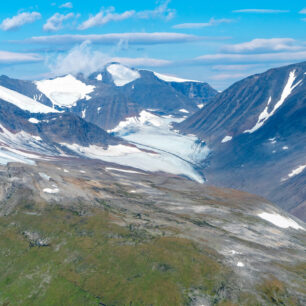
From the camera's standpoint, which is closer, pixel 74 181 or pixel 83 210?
pixel 83 210

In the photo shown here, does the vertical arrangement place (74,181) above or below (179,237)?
below

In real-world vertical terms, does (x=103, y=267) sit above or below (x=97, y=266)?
above

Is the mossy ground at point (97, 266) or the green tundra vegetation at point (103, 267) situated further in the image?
the mossy ground at point (97, 266)

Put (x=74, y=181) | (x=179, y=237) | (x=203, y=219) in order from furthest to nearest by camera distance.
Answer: (x=74, y=181) → (x=203, y=219) → (x=179, y=237)

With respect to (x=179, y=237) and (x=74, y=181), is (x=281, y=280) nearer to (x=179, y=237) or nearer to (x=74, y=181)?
(x=179, y=237)

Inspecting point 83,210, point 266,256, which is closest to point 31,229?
point 83,210

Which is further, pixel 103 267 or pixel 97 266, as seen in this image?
pixel 97 266

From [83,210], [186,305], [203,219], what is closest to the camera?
[186,305]

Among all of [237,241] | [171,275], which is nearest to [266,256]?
[237,241]

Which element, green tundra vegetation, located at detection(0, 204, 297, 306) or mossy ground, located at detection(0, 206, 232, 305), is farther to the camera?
mossy ground, located at detection(0, 206, 232, 305)
